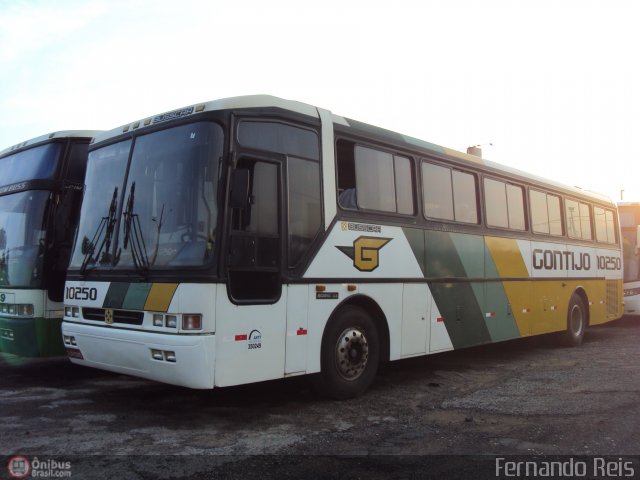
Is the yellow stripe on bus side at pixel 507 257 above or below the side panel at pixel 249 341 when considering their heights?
above

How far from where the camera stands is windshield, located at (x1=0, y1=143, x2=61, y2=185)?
7.93m

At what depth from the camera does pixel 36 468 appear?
4391 mm

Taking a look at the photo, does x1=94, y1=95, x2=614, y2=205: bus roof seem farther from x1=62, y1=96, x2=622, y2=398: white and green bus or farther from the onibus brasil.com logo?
the onibus brasil.com logo

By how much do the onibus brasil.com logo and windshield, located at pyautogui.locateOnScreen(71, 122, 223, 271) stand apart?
1904 mm

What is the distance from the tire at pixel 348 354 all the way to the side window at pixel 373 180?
1.31 m

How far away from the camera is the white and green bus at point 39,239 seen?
7582 mm

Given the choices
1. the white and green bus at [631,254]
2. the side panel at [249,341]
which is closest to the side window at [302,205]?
the side panel at [249,341]

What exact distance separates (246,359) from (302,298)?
37.0 inches

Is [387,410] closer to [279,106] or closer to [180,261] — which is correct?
[180,261]

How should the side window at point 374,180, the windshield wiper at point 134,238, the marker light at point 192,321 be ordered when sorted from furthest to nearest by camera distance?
the side window at point 374,180 < the windshield wiper at point 134,238 < the marker light at point 192,321

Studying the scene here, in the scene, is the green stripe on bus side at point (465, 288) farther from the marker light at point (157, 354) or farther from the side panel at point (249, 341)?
the marker light at point (157, 354)

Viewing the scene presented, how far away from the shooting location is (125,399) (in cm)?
677

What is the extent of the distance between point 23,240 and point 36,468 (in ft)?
14.0

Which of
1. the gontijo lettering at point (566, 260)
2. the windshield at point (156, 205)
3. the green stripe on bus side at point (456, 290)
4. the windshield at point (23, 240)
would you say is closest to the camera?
the windshield at point (156, 205)
